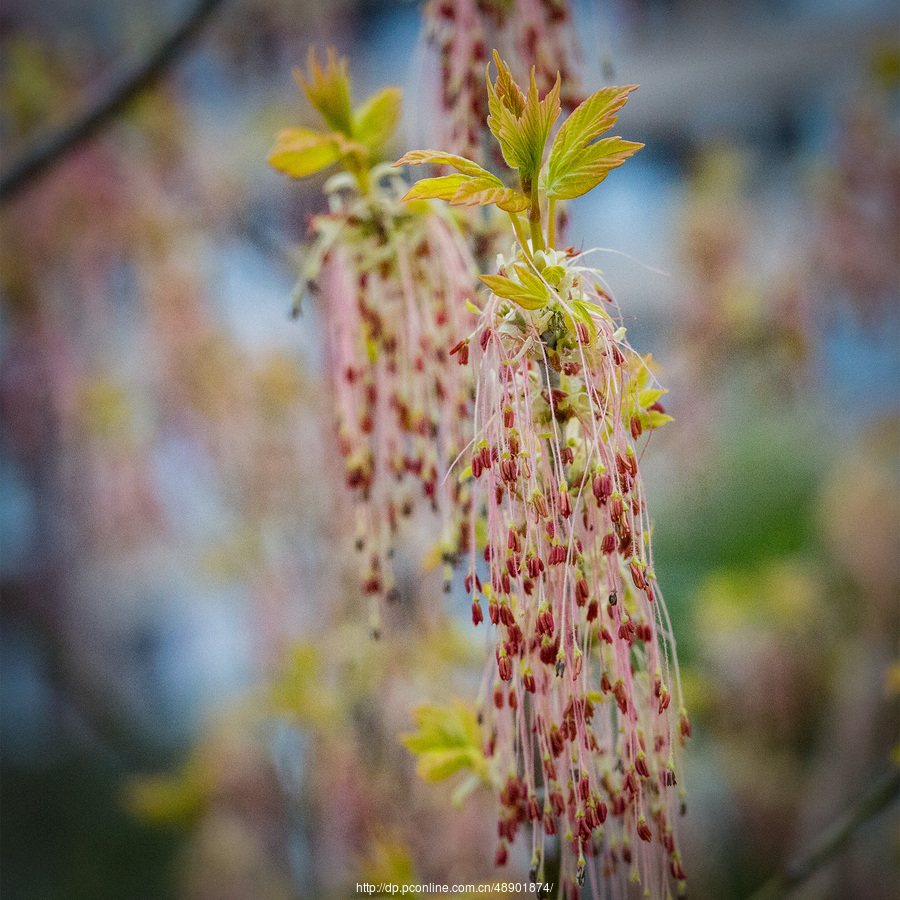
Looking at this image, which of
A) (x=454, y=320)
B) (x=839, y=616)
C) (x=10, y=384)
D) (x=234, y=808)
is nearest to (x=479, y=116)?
(x=454, y=320)

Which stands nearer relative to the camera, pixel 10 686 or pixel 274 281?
pixel 274 281

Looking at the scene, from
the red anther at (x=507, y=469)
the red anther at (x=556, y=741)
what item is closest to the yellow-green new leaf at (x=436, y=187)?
the red anther at (x=507, y=469)

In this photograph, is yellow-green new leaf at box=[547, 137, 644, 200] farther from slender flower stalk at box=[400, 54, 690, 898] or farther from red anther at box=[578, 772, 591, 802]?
red anther at box=[578, 772, 591, 802]

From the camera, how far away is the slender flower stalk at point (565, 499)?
275 mm

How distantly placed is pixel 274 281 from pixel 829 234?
0.96 meters

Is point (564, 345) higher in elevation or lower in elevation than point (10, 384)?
lower

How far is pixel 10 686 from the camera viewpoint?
4.82ft

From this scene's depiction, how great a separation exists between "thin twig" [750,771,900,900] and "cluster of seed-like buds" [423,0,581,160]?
523mm

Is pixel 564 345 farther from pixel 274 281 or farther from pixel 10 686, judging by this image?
pixel 10 686

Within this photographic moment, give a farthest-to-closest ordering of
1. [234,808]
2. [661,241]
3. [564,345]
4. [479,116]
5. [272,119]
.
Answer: [661,241] < [272,119] < [234,808] < [479,116] < [564,345]

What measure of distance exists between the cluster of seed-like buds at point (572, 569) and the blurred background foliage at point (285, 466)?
20.7 inches

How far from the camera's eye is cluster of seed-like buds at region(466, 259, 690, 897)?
0.91 ft

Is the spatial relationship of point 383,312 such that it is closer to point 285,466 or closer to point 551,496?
point 551,496

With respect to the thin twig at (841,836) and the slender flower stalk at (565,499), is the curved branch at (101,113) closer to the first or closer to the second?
the slender flower stalk at (565,499)
